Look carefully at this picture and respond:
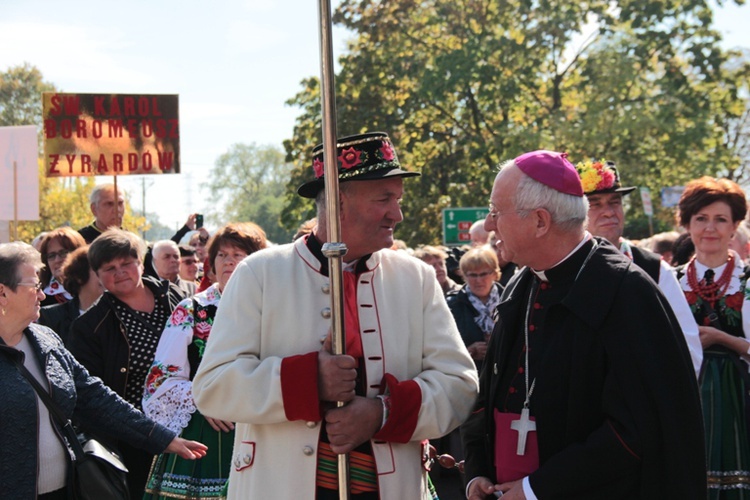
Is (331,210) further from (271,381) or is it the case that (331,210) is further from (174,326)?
(174,326)

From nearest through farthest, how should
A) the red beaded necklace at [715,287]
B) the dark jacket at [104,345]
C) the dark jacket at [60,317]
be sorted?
the dark jacket at [104,345] < the red beaded necklace at [715,287] < the dark jacket at [60,317]

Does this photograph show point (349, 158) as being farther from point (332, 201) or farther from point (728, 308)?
point (728, 308)

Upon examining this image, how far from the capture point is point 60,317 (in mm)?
5980

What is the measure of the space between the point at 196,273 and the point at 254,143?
9071 cm

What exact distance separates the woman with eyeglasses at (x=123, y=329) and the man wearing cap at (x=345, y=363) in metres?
2.09

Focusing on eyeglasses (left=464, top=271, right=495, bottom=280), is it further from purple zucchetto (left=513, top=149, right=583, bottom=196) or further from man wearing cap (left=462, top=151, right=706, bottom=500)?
purple zucchetto (left=513, top=149, right=583, bottom=196)

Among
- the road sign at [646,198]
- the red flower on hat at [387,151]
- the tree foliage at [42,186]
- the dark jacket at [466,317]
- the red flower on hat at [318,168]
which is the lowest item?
the dark jacket at [466,317]

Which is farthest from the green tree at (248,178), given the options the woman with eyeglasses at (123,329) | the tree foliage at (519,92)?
the woman with eyeglasses at (123,329)

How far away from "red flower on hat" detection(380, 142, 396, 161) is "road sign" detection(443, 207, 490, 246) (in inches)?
654

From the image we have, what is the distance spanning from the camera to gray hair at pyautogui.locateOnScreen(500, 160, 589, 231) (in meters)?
3.02

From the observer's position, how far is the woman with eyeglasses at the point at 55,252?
7207 mm

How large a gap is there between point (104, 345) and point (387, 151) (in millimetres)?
2586

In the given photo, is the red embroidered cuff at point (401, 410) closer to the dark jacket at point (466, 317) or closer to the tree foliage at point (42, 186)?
the dark jacket at point (466, 317)

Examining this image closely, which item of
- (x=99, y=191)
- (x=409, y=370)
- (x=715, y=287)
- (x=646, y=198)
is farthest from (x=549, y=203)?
(x=646, y=198)
